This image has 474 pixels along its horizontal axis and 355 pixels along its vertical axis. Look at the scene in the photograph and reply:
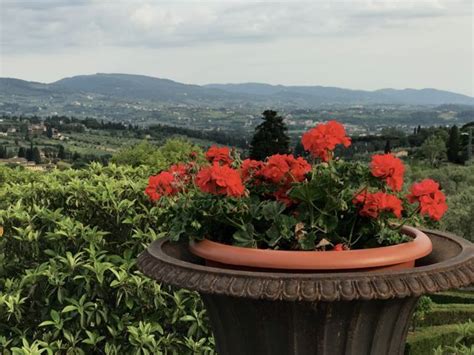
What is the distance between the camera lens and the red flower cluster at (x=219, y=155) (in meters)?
3.02

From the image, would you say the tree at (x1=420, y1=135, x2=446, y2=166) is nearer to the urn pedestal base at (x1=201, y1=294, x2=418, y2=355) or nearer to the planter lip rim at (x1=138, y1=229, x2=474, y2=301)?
the urn pedestal base at (x1=201, y1=294, x2=418, y2=355)

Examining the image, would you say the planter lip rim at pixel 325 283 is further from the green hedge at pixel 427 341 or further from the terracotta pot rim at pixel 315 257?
the green hedge at pixel 427 341

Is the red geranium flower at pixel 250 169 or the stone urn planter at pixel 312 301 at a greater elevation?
the red geranium flower at pixel 250 169

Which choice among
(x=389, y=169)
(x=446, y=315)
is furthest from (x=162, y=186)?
(x=446, y=315)

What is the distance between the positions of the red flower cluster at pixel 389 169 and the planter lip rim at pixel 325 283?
1.28ft

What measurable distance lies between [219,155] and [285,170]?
525mm

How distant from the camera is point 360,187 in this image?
259 cm

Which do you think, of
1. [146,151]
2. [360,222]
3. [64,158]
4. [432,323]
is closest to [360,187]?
[360,222]

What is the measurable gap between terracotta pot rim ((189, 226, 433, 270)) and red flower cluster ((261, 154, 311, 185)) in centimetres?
41

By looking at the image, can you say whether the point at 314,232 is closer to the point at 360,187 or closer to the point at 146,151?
the point at 360,187

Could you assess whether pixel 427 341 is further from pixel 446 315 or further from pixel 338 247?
pixel 338 247

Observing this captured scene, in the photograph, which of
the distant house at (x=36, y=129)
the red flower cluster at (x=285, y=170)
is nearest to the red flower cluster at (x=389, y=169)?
the red flower cluster at (x=285, y=170)

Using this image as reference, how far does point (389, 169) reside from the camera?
2.45 meters

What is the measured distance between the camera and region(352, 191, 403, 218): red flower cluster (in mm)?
2412
